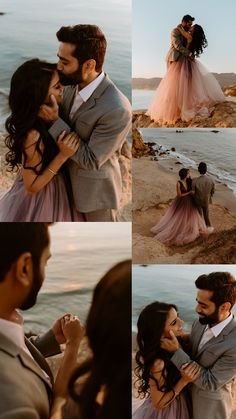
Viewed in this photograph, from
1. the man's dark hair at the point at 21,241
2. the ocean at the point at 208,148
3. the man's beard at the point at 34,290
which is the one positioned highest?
the ocean at the point at 208,148

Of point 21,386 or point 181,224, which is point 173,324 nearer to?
point 181,224

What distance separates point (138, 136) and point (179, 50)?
0.38 metres

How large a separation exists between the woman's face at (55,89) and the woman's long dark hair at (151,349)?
0.89m

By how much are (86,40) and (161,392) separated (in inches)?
55.1

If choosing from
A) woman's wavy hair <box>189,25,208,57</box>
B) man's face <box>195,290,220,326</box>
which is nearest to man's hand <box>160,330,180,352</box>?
man's face <box>195,290,220,326</box>

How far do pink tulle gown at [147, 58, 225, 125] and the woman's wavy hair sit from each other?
4 centimetres

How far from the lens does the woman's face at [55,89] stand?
2.42 m

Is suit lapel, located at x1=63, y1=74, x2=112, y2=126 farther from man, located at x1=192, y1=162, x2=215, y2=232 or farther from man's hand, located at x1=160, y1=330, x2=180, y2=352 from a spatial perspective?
man's hand, located at x1=160, y1=330, x2=180, y2=352

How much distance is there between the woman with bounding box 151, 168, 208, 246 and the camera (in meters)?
2.49

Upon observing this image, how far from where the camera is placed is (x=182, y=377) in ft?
7.95

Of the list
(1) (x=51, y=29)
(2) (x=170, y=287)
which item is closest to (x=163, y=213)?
(2) (x=170, y=287)

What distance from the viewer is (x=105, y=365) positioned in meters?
2.44

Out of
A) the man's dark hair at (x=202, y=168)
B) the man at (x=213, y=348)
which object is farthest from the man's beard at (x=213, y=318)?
the man's dark hair at (x=202, y=168)

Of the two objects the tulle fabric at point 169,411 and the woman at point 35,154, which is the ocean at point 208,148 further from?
the tulle fabric at point 169,411
